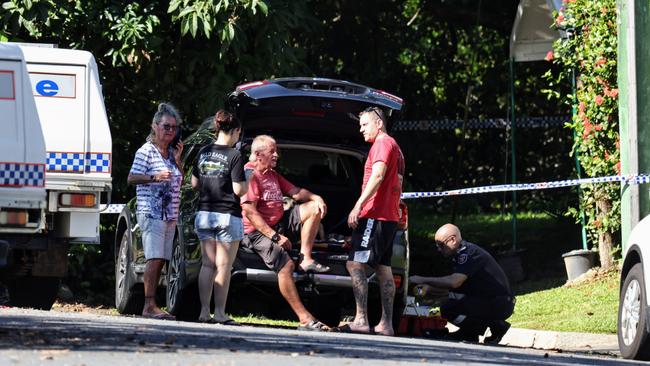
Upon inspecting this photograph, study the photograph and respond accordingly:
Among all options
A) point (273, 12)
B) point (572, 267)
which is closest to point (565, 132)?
point (572, 267)

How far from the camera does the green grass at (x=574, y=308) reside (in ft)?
44.2

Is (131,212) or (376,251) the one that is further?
(131,212)

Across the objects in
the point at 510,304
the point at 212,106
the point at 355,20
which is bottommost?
the point at 510,304

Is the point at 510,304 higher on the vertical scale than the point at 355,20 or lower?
lower

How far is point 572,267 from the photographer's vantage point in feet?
55.5

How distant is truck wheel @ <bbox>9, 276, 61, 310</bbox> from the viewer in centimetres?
1294

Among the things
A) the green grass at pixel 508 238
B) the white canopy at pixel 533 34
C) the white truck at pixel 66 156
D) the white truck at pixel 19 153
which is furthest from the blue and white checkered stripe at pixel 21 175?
the white canopy at pixel 533 34

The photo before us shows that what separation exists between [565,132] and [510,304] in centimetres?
1286

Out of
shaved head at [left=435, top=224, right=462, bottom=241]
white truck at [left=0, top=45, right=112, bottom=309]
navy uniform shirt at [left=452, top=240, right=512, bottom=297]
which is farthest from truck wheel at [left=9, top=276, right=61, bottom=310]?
navy uniform shirt at [left=452, top=240, right=512, bottom=297]

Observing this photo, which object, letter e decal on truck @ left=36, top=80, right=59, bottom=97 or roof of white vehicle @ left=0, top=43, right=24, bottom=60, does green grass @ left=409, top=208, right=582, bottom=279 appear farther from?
roof of white vehicle @ left=0, top=43, right=24, bottom=60

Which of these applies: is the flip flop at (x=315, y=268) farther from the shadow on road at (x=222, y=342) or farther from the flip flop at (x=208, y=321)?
the flip flop at (x=208, y=321)

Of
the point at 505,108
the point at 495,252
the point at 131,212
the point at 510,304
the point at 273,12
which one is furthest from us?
the point at 505,108

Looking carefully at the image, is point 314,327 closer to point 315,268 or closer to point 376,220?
point 315,268

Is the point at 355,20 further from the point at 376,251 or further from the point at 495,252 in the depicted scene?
the point at 376,251
